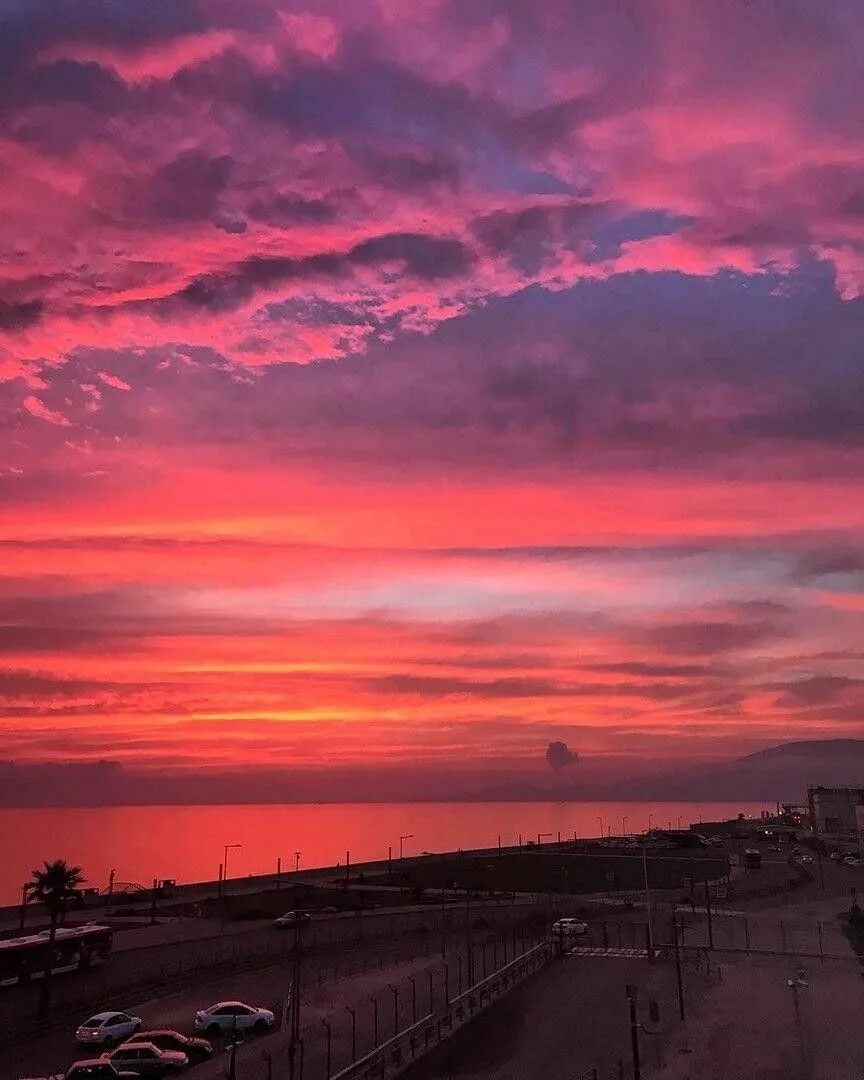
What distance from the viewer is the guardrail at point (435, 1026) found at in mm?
40500

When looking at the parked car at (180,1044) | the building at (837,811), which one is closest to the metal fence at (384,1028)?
the parked car at (180,1044)

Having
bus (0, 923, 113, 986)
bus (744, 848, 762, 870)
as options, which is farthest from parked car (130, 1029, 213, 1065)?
bus (744, 848, 762, 870)

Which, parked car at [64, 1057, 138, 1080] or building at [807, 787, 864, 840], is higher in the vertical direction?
building at [807, 787, 864, 840]

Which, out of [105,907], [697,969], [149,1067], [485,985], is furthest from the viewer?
[105,907]

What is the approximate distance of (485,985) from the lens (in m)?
53.8

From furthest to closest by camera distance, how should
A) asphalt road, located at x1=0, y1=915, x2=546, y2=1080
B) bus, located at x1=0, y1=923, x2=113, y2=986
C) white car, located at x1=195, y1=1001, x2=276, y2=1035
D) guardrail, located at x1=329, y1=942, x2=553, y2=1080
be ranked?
bus, located at x1=0, y1=923, x2=113, y2=986, white car, located at x1=195, y1=1001, x2=276, y2=1035, asphalt road, located at x1=0, y1=915, x2=546, y2=1080, guardrail, located at x1=329, y1=942, x2=553, y2=1080

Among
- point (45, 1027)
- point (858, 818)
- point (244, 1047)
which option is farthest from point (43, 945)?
point (858, 818)

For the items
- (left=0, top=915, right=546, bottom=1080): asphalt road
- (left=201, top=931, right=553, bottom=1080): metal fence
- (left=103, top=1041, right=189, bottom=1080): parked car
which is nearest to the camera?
(left=103, top=1041, right=189, bottom=1080): parked car

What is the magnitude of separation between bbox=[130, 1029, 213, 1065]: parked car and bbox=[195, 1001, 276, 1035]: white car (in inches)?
124

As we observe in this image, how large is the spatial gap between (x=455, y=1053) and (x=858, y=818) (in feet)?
536

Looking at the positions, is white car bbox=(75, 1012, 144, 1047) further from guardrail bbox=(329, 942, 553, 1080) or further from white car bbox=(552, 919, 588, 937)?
white car bbox=(552, 919, 588, 937)

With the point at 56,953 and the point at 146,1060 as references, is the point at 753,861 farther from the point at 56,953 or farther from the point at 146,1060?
the point at 146,1060

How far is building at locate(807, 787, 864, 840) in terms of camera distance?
182 meters

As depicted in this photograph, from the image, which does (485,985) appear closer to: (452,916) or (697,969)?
(697,969)
